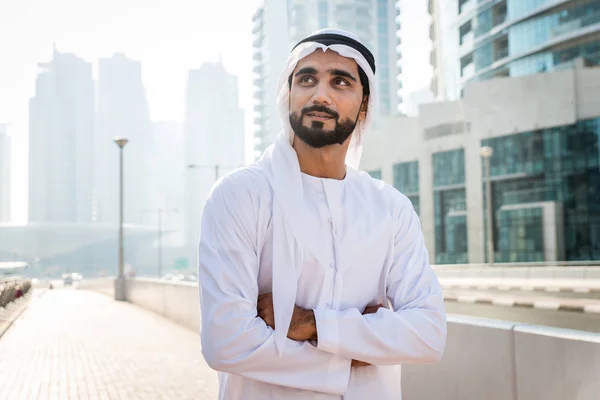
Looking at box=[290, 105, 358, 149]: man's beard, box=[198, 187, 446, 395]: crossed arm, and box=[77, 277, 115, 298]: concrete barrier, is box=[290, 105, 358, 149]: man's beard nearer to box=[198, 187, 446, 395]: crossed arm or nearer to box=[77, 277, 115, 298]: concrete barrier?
box=[198, 187, 446, 395]: crossed arm

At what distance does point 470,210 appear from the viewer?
169ft

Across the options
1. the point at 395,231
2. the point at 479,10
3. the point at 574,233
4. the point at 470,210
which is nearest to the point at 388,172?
the point at 470,210

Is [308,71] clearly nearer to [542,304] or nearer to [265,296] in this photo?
[265,296]

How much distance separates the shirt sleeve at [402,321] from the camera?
2.23 metres

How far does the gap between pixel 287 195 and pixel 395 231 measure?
49 cm

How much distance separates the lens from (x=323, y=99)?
2443mm

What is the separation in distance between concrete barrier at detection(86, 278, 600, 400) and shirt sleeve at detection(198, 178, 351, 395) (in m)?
1.33

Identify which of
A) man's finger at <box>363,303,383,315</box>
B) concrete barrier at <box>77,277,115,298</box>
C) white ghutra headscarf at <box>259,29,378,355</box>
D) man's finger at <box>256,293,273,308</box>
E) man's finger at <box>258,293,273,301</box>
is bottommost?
concrete barrier at <box>77,277,115,298</box>

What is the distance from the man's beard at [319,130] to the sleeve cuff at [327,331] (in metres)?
0.64

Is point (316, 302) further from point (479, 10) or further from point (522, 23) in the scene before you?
point (479, 10)

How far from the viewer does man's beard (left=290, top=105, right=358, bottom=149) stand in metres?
2.47

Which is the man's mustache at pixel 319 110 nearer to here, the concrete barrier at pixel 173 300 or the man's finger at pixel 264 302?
the man's finger at pixel 264 302

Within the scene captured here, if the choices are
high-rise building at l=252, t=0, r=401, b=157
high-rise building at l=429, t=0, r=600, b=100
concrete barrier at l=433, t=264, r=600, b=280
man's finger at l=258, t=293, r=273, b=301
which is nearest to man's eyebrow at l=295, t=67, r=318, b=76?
man's finger at l=258, t=293, r=273, b=301

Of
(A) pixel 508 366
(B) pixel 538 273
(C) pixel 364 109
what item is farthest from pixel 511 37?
(C) pixel 364 109
